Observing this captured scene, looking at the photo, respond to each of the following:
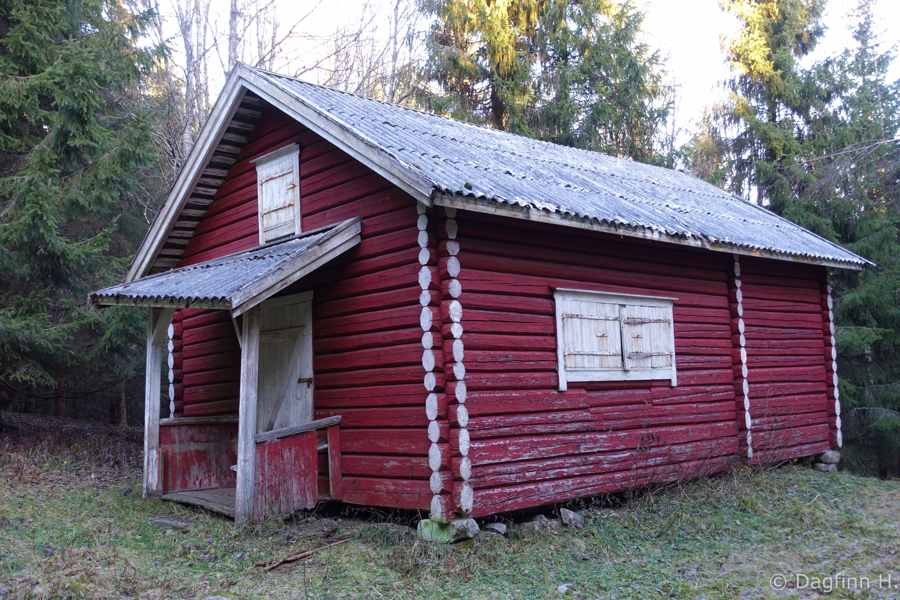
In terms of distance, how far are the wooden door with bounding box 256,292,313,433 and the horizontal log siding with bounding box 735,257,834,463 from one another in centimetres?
675

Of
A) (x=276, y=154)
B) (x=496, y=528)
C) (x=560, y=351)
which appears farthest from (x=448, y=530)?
(x=276, y=154)

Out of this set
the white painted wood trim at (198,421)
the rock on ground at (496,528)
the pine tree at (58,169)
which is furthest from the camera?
the pine tree at (58,169)

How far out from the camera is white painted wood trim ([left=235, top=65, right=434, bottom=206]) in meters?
7.49

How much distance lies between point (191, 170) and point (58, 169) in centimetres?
387

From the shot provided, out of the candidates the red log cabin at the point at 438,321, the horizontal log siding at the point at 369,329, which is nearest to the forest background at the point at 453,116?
the red log cabin at the point at 438,321

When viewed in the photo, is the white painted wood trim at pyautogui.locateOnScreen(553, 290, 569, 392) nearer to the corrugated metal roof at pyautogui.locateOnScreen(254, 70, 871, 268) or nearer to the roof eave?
the corrugated metal roof at pyautogui.locateOnScreen(254, 70, 871, 268)

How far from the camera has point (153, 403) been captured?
10.1 metres

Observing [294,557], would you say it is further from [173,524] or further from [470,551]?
[173,524]

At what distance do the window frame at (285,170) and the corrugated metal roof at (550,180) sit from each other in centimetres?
83

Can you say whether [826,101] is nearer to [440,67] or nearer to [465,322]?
[440,67]

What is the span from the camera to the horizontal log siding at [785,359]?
11707 millimetres

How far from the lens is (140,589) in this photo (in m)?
6.15

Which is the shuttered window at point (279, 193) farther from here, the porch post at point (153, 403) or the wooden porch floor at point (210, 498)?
the wooden porch floor at point (210, 498)

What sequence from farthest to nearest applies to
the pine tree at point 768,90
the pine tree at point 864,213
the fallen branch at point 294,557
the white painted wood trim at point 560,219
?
the pine tree at point 768,90 < the pine tree at point 864,213 < the white painted wood trim at point 560,219 < the fallen branch at point 294,557
